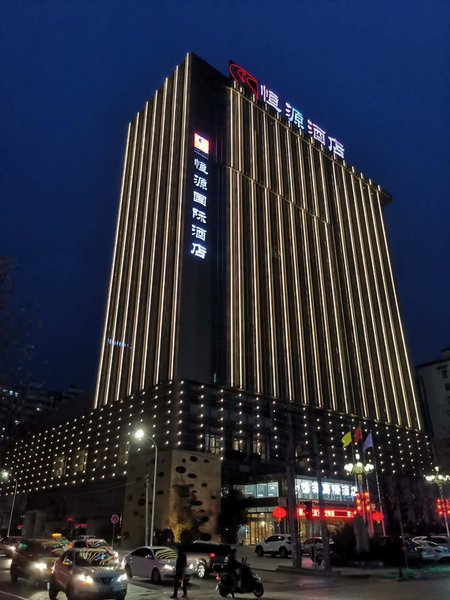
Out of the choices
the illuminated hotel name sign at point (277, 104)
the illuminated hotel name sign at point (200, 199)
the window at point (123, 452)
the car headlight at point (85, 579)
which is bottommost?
the car headlight at point (85, 579)

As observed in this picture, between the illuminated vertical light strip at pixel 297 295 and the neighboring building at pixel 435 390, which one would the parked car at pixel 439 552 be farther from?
the neighboring building at pixel 435 390

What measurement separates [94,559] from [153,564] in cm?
727

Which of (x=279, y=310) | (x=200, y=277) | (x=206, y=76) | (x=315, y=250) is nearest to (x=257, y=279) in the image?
(x=279, y=310)

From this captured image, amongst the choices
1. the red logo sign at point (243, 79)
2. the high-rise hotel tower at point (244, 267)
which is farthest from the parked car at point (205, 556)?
the red logo sign at point (243, 79)

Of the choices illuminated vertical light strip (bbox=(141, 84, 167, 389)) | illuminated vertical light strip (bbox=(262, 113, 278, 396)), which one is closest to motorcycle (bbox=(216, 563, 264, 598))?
illuminated vertical light strip (bbox=(141, 84, 167, 389))

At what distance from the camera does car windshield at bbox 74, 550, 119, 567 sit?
16469 millimetres

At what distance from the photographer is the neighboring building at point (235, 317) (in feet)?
218

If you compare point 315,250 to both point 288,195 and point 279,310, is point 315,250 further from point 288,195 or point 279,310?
point 279,310

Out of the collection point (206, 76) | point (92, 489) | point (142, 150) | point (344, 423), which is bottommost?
point (92, 489)

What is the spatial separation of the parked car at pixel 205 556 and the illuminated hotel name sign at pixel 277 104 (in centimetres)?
8582

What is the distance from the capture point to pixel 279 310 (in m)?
79.4

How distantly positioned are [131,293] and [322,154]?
55.1m

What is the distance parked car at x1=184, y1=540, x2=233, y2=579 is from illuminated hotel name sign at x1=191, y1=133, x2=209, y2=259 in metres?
49.0

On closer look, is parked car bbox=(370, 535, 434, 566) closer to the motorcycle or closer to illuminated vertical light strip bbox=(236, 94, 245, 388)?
the motorcycle
